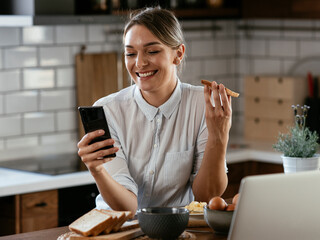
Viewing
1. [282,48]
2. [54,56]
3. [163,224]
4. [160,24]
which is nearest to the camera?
[163,224]

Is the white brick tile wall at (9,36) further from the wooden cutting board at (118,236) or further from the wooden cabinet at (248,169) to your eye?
the wooden cutting board at (118,236)

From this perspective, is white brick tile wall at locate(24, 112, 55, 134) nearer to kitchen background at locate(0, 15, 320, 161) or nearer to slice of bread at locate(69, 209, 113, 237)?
kitchen background at locate(0, 15, 320, 161)

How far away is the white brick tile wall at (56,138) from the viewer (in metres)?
4.29

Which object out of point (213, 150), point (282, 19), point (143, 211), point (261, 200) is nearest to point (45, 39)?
point (282, 19)

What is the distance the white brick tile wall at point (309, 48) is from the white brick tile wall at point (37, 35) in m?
1.69

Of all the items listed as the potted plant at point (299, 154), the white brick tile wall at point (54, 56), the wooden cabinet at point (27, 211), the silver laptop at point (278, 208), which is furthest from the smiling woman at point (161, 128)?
the white brick tile wall at point (54, 56)

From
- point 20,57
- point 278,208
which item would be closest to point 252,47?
point 20,57

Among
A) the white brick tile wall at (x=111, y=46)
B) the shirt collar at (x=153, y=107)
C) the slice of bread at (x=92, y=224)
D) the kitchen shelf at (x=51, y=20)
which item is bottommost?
the slice of bread at (x=92, y=224)

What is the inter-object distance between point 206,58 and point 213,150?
8.37 feet

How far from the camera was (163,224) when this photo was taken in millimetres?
1980

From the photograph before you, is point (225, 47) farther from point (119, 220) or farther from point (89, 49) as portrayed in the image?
point (119, 220)

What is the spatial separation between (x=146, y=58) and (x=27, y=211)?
1.23 metres

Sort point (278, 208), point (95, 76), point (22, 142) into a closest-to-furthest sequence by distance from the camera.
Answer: point (278, 208) < point (22, 142) < point (95, 76)

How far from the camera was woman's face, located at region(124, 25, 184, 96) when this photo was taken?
2.57 metres
